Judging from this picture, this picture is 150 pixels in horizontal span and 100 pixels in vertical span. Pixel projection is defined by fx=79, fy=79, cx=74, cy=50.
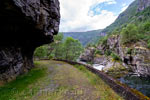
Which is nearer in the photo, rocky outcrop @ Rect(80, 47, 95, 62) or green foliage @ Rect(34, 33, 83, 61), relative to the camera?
green foliage @ Rect(34, 33, 83, 61)

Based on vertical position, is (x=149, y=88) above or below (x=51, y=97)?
below

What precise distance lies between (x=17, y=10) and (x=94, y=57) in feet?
155

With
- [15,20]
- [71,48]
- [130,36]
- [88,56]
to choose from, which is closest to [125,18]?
[88,56]

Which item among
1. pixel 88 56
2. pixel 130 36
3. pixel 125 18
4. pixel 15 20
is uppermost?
pixel 125 18

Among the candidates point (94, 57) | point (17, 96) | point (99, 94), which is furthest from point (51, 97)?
point (94, 57)

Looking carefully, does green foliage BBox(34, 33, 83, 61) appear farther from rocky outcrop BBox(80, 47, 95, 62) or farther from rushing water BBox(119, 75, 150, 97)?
rocky outcrop BBox(80, 47, 95, 62)

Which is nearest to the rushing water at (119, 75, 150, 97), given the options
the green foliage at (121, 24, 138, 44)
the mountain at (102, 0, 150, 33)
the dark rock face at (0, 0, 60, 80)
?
the dark rock face at (0, 0, 60, 80)

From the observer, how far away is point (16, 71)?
8047 mm

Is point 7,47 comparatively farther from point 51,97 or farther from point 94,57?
point 94,57

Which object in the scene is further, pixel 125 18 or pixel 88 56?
pixel 125 18

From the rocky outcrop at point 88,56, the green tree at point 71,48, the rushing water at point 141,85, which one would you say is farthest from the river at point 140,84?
the rocky outcrop at point 88,56

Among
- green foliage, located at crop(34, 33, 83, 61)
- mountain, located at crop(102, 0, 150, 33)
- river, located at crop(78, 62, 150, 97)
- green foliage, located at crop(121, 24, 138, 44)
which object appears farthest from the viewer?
mountain, located at crop(102, 0, 150, 33)

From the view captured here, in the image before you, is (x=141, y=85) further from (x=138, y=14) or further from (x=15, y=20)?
(x=138, y=14)

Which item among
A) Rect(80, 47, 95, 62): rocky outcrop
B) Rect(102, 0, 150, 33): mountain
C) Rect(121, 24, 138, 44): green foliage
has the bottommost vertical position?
Rect(80, 47, 95, 62): rocky outcrop
